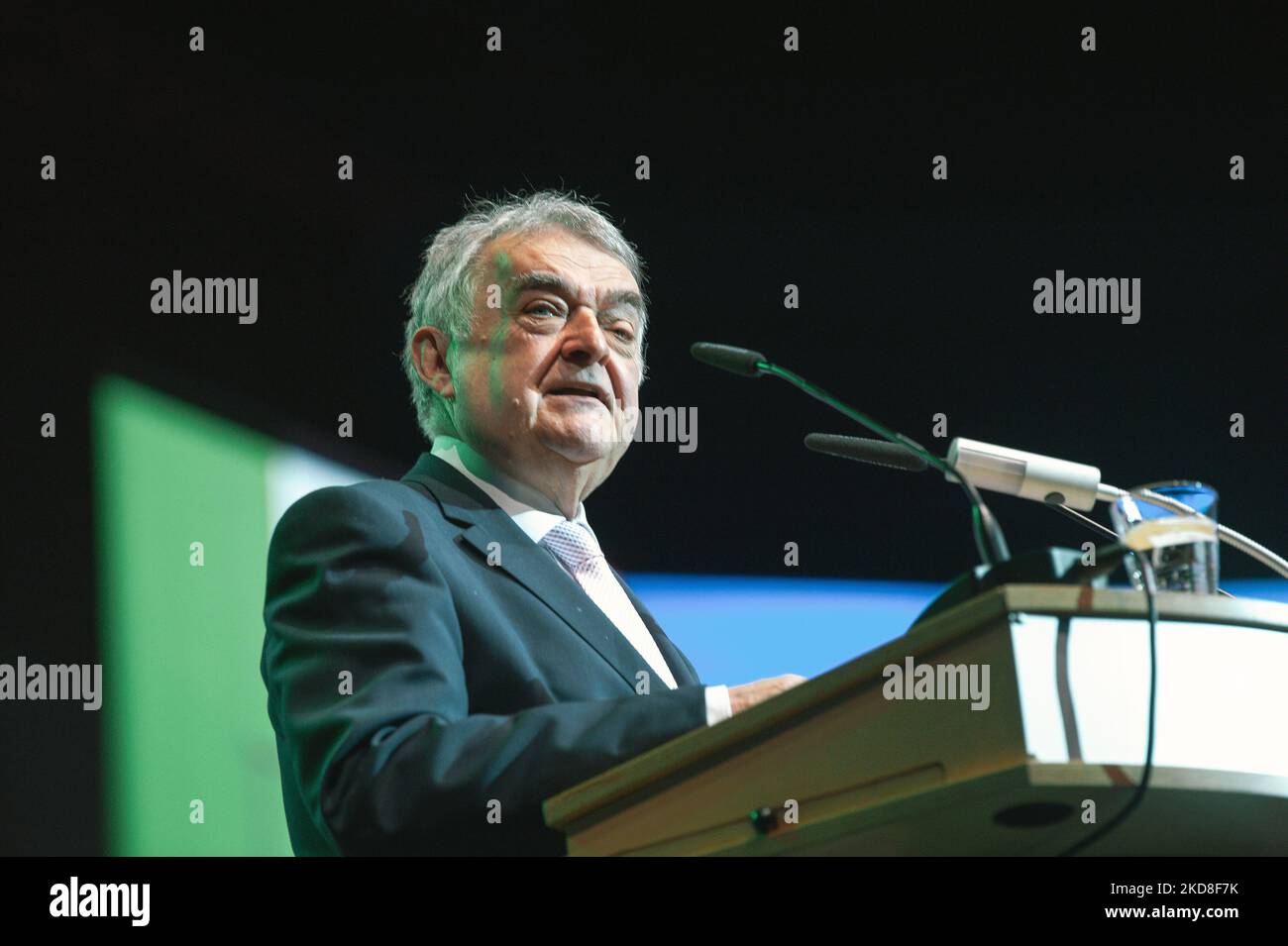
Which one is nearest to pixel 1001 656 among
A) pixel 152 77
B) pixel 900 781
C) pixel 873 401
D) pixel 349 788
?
pixel 900 781

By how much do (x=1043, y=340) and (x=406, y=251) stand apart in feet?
4.05

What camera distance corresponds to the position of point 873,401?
9.95 feet

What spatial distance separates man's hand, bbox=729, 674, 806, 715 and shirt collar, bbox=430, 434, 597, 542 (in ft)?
2.06

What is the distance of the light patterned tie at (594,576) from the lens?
Answer: 2.12 meters

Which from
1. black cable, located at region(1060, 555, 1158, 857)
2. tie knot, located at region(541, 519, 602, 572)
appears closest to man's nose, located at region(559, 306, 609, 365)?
tie knot, located at region(541, 519, 602, 572)

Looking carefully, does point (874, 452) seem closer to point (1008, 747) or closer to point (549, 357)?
point (549, 357)

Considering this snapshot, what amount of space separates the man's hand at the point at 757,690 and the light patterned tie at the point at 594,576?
1.95 feet

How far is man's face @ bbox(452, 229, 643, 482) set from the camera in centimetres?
222

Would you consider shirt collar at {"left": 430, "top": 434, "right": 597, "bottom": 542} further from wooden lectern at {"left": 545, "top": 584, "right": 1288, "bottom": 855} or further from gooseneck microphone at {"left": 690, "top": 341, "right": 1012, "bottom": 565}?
wooden lectern at {"left": 545, "top": 584, "right": 1288, "bottom": 855}

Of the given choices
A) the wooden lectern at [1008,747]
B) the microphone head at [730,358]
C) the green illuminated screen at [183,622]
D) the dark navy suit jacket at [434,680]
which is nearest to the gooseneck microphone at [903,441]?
the microphone head at [730,358]

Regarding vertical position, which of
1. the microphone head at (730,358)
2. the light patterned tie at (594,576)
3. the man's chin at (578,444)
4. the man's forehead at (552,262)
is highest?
the man's forehead at (552,262)

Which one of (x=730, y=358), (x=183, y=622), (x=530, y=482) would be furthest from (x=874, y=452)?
(x=183, y=622)

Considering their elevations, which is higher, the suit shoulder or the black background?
the black background

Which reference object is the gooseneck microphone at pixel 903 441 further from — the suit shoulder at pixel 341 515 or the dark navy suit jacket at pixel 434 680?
the suit shoulder at pixel 341 515
